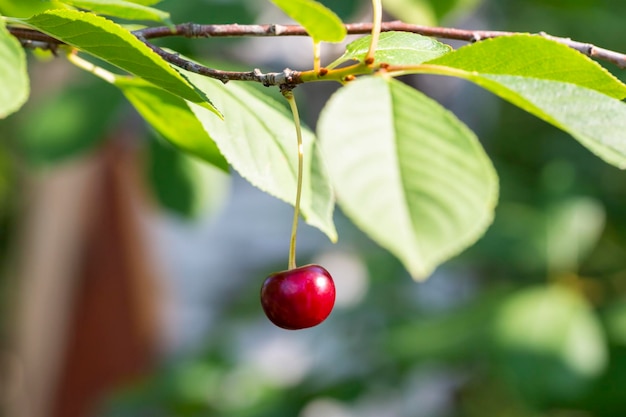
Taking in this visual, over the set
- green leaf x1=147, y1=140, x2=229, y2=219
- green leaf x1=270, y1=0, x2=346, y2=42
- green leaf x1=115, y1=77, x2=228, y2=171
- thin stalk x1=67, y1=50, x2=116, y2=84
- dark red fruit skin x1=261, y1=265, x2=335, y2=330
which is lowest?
green leaf x1=147, y1=140, x2=229, y2=219

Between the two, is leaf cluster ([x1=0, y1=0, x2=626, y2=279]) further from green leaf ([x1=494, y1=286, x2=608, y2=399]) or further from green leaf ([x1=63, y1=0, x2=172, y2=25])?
green leaf ([x1=494, y1=286, x2=608, y2=399])

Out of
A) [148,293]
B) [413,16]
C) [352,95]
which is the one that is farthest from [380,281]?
[352,95]

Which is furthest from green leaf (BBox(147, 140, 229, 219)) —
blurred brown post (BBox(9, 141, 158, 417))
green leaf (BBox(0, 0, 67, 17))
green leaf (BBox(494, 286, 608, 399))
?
blurred brown post (BBox(9, 141, 158, 417))

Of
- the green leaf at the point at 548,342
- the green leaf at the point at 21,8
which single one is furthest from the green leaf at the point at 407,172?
the green leaf at the point at 548,342

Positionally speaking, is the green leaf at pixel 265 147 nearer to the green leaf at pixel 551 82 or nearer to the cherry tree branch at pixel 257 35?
the cherry tree branch at pixel 257 35

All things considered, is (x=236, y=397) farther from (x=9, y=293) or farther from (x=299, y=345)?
(x=9, y=293)

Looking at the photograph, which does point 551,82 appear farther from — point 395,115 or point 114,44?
point 114,44
